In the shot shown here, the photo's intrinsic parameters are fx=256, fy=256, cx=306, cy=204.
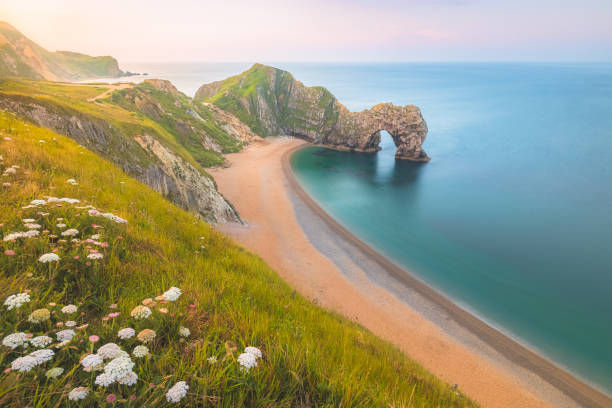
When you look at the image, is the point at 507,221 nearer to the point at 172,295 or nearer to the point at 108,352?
the point at 172,295

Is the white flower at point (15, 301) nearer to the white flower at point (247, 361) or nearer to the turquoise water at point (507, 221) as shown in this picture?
the white flower at point (247, 361)

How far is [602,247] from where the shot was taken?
3206cm

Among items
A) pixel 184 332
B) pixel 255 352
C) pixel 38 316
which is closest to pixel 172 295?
pixel 184 332

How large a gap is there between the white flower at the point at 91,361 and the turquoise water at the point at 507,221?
27.9 metres

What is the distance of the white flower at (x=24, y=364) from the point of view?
Answer: 1637 millimetres

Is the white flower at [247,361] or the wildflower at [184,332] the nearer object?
the white flower at [247,361]

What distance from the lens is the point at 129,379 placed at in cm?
172

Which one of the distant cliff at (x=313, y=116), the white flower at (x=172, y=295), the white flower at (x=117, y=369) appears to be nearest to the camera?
the white flower at (x=117, y=369)

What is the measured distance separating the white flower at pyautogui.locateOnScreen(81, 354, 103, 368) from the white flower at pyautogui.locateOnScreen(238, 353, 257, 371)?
1.00m

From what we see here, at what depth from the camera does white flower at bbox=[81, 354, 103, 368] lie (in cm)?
178

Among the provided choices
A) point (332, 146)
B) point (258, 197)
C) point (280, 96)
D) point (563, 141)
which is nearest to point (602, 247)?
point (258, 197)

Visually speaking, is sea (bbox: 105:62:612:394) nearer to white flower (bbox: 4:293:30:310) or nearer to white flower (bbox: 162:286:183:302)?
white flower (bbox: 162:286:183:302)

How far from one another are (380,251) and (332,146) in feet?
173

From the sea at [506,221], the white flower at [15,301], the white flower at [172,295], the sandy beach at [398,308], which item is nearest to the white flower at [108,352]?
the white flower at [172,295]
